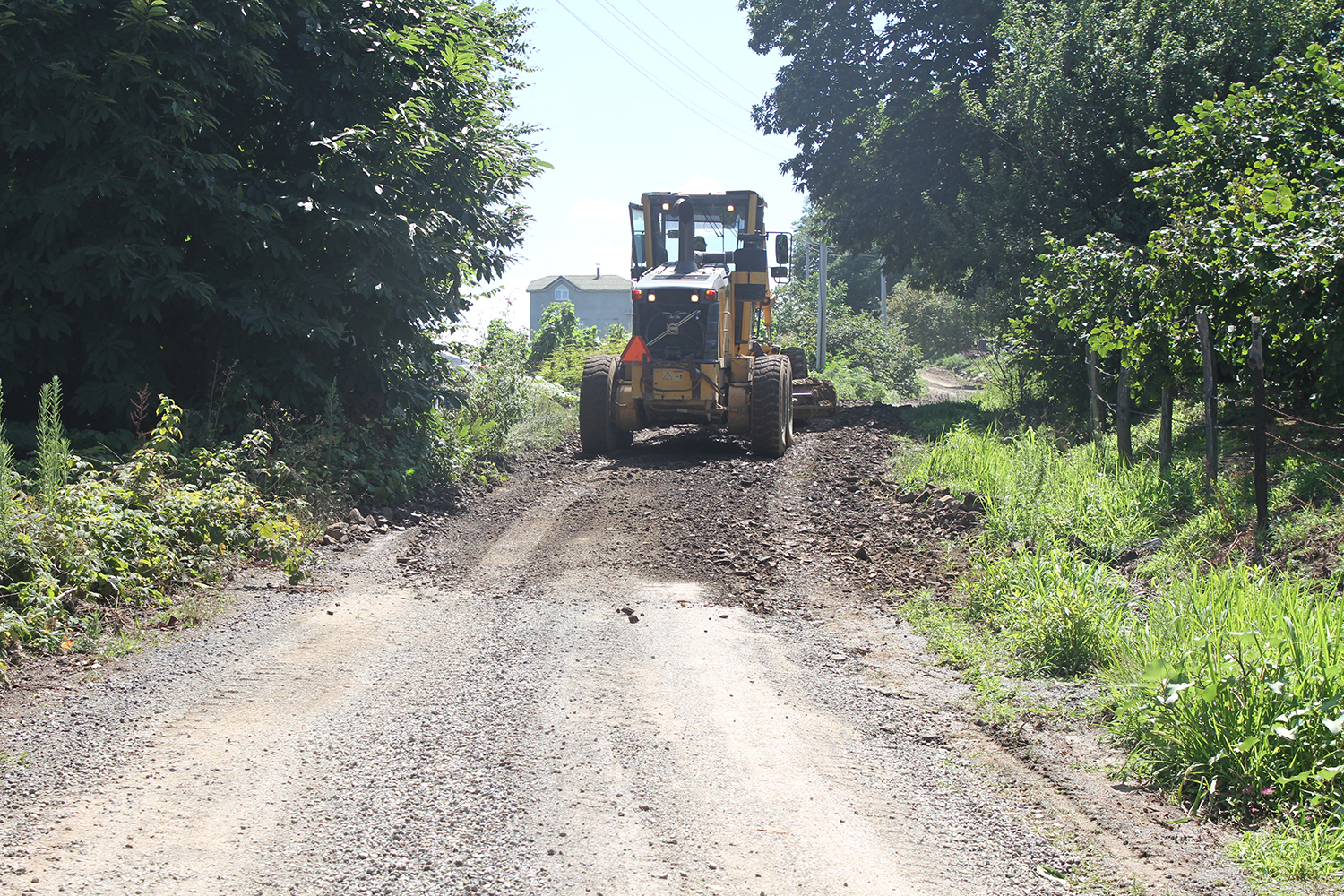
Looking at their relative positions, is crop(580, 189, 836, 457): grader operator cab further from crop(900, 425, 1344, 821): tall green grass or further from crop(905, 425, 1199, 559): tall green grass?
crop(900, 425, 1344, 821): tall green grass

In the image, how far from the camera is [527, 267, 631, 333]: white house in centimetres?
9175

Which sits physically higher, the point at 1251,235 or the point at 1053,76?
the point at 1053,76

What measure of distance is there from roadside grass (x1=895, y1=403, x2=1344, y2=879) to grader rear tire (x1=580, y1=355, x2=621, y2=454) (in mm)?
5275

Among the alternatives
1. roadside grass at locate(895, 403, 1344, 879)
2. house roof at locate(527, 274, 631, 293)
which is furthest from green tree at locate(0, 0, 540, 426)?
house roof at locate(527, 274, 631, 293)

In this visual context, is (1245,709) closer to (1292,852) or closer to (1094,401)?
(1292,852)

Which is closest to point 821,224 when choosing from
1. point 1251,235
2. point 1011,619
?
point 1251,235

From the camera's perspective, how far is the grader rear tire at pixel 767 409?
42.5ft

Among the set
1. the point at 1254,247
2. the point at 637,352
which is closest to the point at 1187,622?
the point at 1254,247

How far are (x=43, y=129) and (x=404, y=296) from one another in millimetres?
3486

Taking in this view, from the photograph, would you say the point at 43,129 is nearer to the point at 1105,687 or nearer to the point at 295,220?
the point at 295,220

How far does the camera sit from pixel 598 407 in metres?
13.7

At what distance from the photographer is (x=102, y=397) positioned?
30.1 ft

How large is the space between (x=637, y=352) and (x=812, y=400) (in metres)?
5.32

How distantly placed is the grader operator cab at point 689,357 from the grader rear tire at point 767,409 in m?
0.01
